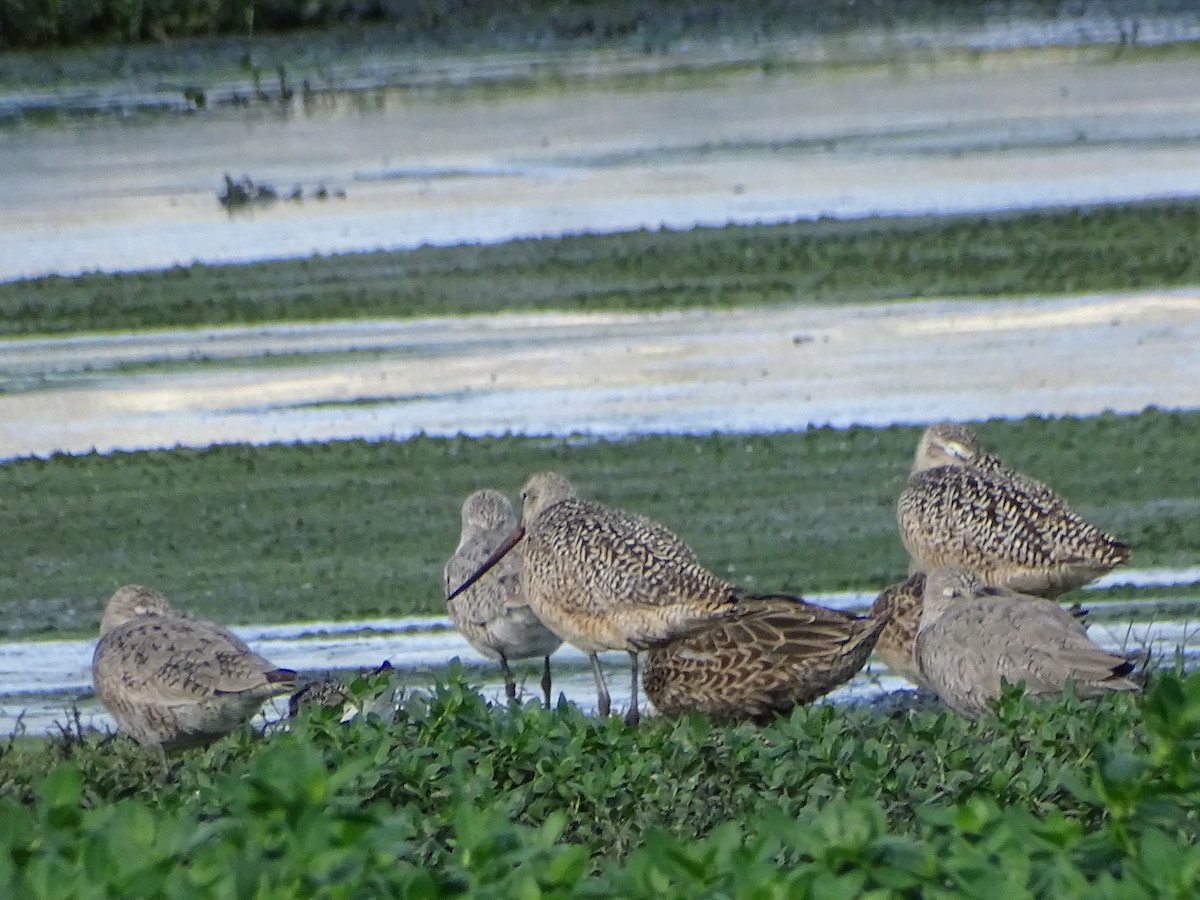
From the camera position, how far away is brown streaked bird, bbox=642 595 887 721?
8922mm

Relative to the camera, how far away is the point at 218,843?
5461 mm

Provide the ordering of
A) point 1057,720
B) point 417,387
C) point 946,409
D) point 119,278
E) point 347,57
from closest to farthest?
point 1057,720
point 946,409
point 417,387
point 119,278
point 347,57

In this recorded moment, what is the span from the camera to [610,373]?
16.2m

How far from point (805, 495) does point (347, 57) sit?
79.8ft

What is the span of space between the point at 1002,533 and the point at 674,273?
30.8 feet

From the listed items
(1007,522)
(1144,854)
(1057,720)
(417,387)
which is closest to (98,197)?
(417,387)

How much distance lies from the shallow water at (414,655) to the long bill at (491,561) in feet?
1.27

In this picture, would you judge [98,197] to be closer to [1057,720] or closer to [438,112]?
[438,112]

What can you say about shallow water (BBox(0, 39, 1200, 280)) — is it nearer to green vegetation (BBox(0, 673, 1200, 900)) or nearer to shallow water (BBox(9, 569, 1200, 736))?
shallow water (BBox(9, 569, 1200, 736))

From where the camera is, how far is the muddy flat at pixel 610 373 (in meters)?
15.0

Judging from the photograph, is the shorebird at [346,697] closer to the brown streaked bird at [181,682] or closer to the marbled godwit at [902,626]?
the brown streaked bird at [181,682]

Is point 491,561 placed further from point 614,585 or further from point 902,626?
point 902,626

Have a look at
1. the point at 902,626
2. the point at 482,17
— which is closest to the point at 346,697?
the point at 902,626

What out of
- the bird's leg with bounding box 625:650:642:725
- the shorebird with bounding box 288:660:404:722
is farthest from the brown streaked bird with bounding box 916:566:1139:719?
the shorebird with bounding box 288:660:404:722
